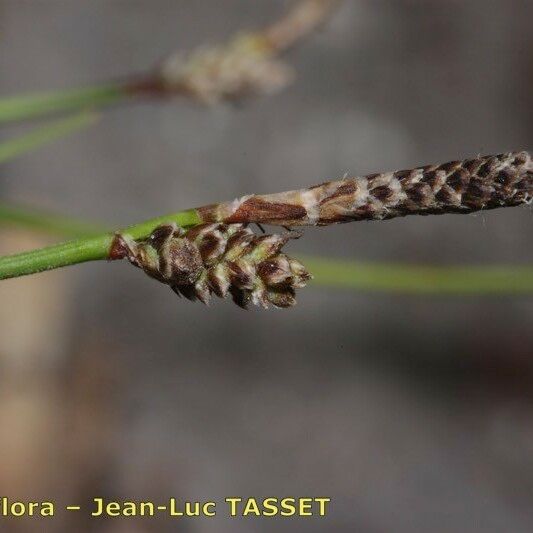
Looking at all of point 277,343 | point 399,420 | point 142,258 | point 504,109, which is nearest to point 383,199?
point 142,258

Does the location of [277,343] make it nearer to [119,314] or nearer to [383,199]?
[119,314]

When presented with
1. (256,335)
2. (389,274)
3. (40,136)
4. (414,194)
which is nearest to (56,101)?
(40,136)

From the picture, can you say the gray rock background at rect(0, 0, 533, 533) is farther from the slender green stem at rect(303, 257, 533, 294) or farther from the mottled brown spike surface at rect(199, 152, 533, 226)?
the mottled brown spike surface at rect(199, 152, 533, 226)

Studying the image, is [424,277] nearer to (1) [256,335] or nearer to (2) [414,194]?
(2) [414,194]

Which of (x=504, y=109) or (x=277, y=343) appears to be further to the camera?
(x=504, y=109)

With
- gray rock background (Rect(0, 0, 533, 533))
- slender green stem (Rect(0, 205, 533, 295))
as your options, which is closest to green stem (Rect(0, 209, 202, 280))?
slender green stem (Rect(0, 205, 533, 295))

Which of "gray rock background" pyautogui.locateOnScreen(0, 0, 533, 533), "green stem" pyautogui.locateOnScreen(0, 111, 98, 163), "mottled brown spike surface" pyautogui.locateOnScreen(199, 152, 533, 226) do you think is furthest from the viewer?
"gray rock background" pyautogui.locateOnScreen(0, 0, 533, 533)
